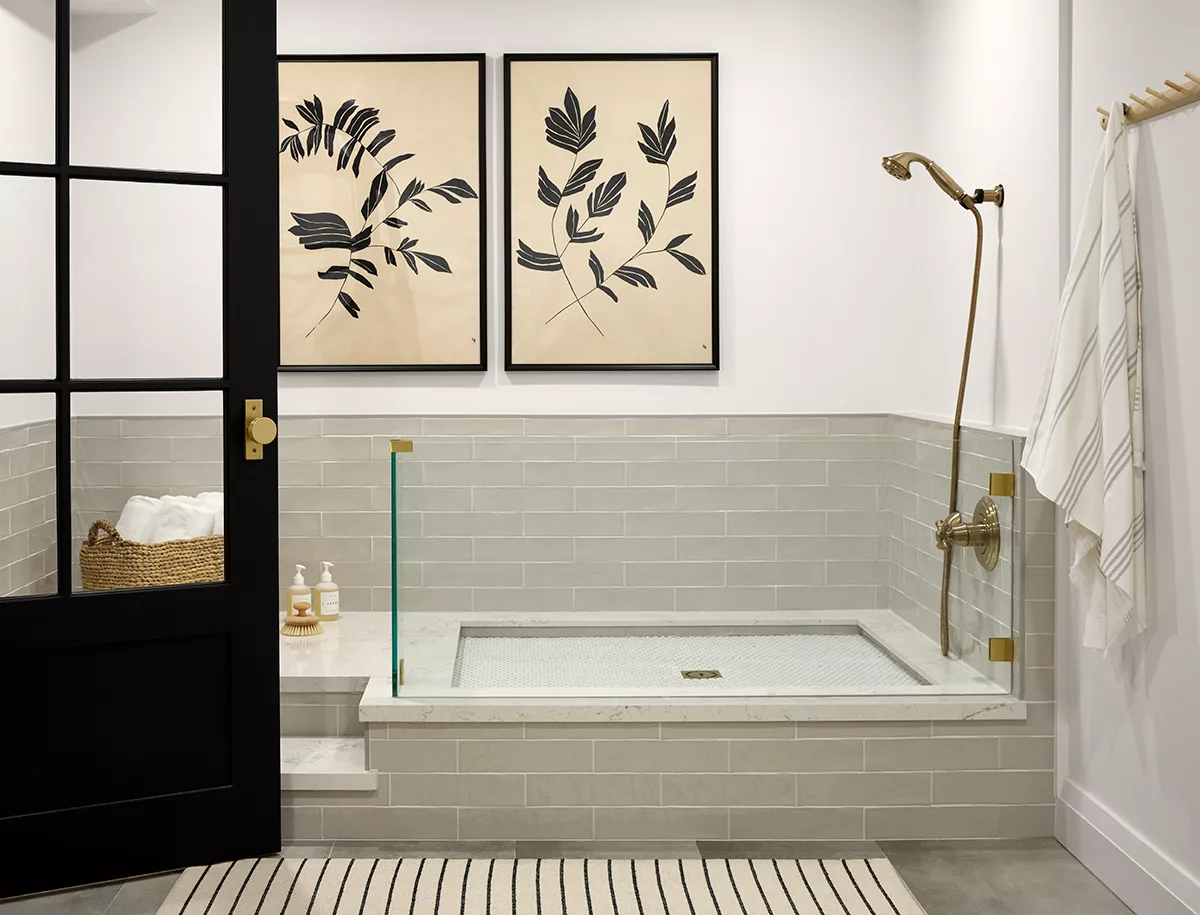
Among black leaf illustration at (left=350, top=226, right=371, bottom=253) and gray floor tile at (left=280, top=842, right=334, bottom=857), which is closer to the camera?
gray floor tile at (left=280, top=842, right=334, bottom=857)

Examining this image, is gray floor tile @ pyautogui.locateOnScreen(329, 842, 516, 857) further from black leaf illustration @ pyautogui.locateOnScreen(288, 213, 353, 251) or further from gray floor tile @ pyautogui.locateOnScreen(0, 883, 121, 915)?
black leaf illustration @ pyautogui.locateOnScreen(288, 213, 353, 251)

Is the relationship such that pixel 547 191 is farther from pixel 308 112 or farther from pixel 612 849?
pixel 612 849

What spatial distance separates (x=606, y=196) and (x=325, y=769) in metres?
2.07

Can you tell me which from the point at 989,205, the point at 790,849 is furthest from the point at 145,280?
the point at 989,205

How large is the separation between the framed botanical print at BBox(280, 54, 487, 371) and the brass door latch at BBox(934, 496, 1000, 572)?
1.67 meters

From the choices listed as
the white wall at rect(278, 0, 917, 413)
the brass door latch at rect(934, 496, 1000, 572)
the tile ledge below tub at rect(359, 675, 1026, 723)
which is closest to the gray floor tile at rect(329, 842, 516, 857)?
the tile ledge below tub at rect(359, 675, 1026, 723)

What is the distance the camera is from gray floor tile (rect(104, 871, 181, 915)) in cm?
238

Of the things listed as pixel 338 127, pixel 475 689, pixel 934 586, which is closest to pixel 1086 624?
pixel 934 586

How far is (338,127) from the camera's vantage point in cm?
376

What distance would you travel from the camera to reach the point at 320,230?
3.77 meters

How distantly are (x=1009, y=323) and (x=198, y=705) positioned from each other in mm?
2263

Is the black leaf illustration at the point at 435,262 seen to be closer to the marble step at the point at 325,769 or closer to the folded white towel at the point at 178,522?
the folded white towel at the point at 178,522

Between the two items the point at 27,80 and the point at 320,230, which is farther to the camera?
the point at 320,230

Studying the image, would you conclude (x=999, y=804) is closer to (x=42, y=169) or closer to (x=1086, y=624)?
(x=1086, y=624)
